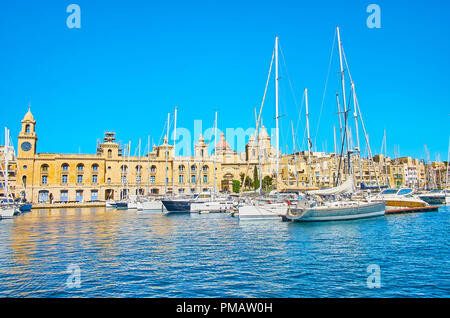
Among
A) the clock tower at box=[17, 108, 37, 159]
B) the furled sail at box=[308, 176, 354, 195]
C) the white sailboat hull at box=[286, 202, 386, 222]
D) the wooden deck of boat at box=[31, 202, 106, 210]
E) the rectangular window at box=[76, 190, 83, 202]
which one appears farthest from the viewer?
the rectangular window at box=[76, 190, 83, 202]

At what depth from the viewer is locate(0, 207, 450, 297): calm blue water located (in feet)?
36.7

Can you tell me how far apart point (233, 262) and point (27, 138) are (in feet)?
223

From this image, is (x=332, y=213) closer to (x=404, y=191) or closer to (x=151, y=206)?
(x=404, y=191)

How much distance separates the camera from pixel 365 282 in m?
11.7

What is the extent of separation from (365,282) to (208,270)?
552 cm

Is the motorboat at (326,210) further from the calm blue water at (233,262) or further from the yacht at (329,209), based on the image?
the calm blue water at (233,262)

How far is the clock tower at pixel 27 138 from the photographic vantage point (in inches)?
2749

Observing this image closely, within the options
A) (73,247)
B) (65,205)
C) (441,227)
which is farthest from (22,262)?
(65,205)

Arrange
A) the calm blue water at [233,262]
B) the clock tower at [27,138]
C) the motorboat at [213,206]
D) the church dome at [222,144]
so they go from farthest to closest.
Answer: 1. the church dome at [222,144]
2. the clock tower at [27,138]
3. the motorboat at [213,206]
4. the calm blue water at [233,262]

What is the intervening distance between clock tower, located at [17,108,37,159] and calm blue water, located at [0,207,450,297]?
51.3 meters

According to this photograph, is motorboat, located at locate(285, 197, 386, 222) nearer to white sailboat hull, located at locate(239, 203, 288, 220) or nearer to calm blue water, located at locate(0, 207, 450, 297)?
white sailboat hull, located at locate(239, 203, 288, 220)

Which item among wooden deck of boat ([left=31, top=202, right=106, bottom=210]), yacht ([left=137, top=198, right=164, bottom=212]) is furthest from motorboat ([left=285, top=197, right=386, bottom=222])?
wooden deck of boat ([left=31, top=202, right=106, bottom=210])

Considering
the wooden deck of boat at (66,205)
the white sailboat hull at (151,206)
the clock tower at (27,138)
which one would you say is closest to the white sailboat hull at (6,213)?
the white sailboat hull at (151,206)

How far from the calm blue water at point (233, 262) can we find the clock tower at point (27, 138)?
5129 centimetres
